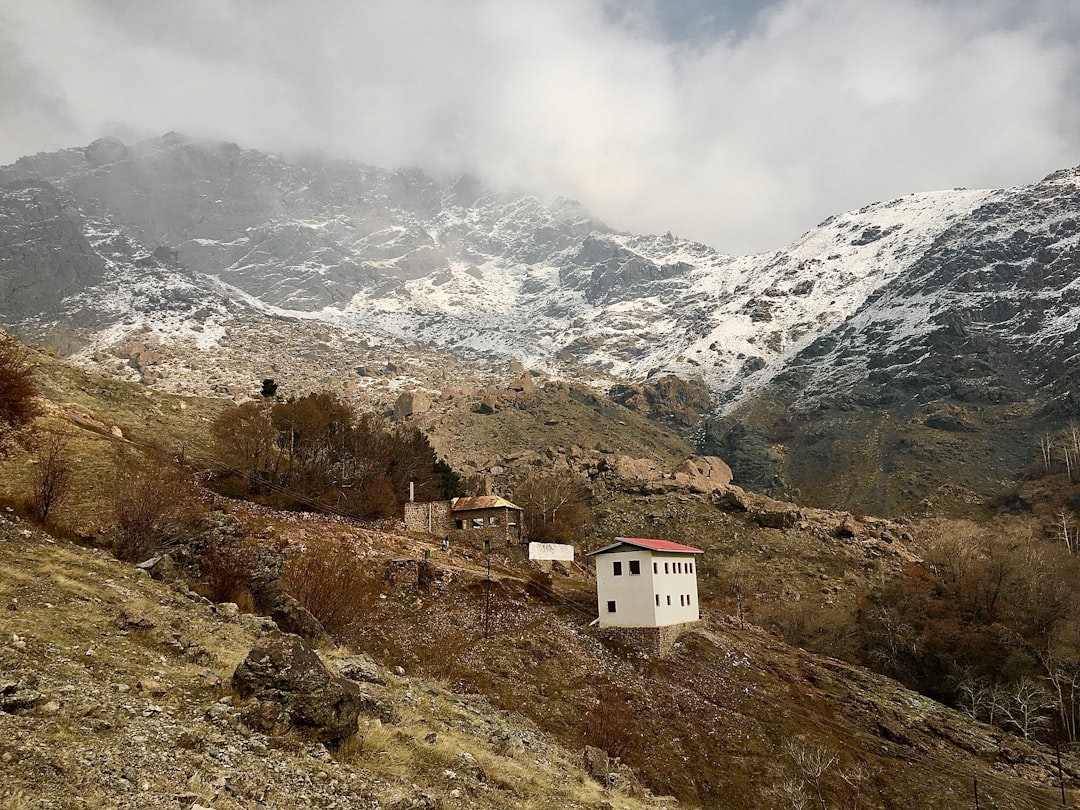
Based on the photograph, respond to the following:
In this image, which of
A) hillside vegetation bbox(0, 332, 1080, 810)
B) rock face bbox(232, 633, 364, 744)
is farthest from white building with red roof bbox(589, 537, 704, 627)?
rock face bbox(232, 633, 364, 744)

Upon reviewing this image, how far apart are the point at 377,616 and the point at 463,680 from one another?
5643mm

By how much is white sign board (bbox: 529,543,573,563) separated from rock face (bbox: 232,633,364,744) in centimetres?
4544

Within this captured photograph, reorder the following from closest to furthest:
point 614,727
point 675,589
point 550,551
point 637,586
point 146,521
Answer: point 146,521 < point 614,727 < point 637,586 < point 675,589 < point 550,551

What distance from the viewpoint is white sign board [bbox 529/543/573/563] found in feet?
193

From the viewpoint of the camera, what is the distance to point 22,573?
15500 mm

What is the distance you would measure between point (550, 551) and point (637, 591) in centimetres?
1905

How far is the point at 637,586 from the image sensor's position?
43656mm

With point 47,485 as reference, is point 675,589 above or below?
below

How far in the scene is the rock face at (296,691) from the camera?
12.9 meters

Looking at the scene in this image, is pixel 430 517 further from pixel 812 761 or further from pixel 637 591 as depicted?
pixel 812 761

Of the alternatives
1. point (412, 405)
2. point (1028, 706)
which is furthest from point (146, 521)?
point (412, 405)

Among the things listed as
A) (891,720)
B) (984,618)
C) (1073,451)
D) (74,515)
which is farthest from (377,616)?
(1073,451)

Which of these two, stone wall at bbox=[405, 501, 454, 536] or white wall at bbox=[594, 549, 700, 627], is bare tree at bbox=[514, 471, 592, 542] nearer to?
stone wall at bbox=[405, 501, 454, 536]

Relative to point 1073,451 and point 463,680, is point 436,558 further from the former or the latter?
point 1073,451
